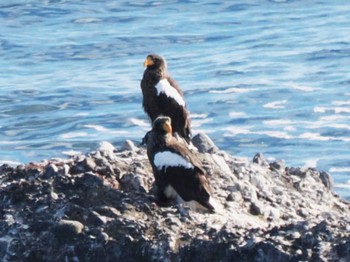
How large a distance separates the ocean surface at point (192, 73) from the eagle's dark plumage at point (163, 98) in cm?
281

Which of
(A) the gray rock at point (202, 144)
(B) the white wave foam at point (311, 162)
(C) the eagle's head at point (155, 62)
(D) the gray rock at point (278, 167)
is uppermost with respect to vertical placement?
(C) the eagle's head at point (155, 62)

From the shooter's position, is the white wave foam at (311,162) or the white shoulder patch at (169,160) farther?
the white wave foam at (311,162)

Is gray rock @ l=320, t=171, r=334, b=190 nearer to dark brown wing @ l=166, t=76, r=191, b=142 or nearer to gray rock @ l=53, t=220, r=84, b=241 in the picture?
dark brown wing @ l=166, t=76, r=191, b=142

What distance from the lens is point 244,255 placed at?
310 inches

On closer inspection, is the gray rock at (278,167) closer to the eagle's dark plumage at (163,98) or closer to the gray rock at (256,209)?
the eagle's dark plumage at (163,98)

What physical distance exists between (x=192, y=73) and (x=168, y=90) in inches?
301

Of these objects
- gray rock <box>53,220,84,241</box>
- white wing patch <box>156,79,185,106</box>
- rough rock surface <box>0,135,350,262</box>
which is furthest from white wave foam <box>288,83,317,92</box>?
gray rock <box>53,220,84,241</box>

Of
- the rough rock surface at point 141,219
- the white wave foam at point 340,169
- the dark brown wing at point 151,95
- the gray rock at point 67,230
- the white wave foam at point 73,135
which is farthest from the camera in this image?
the white wave foam at point 73,135

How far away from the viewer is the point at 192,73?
1861 centimetres

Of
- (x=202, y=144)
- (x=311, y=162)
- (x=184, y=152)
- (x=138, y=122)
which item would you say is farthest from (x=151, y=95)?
(x=138, y=122)

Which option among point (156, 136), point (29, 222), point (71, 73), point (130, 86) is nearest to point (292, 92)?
point (130, 86)

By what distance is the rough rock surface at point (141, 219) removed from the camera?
311 inches

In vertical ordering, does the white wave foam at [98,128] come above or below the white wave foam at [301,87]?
above

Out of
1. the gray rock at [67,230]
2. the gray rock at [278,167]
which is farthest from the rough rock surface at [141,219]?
the gray rock at [278,167]
